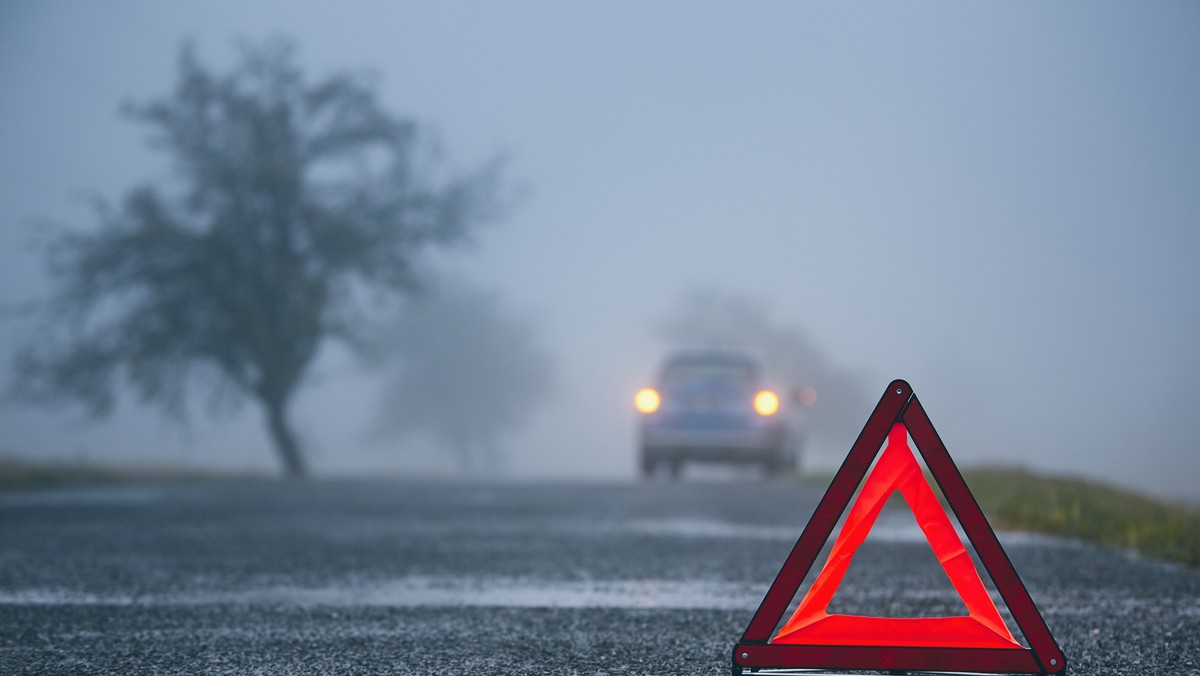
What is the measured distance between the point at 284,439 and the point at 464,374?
36330 mm

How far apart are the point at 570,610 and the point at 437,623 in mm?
580

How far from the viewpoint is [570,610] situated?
17.6 ft

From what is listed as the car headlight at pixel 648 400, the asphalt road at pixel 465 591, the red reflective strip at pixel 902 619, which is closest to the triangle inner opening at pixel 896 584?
the asphalt road at pixel 465 591

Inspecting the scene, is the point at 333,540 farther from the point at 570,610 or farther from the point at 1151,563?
the point at 1151,563

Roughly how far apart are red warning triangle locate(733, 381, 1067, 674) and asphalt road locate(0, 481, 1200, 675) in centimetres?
52

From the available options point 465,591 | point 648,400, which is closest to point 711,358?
point 648,400

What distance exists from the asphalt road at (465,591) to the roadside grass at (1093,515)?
0.84ft

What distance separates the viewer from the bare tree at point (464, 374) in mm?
62750

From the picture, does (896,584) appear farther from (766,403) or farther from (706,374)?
(706,374)

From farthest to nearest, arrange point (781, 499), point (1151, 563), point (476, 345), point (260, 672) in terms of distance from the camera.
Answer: point (476, 345) < point (781, 499) < point (1151, 563) < point (260, 672)

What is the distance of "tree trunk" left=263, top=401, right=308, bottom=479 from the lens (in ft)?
90.2

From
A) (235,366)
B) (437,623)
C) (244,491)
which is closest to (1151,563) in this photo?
(437,623)

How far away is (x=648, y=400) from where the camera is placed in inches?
677

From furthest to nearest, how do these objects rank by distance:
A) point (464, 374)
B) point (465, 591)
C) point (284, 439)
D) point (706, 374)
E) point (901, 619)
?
point (464, 374) < point (284, 439) < point (706, 374) < point (465, 591) < point (901, 619)
